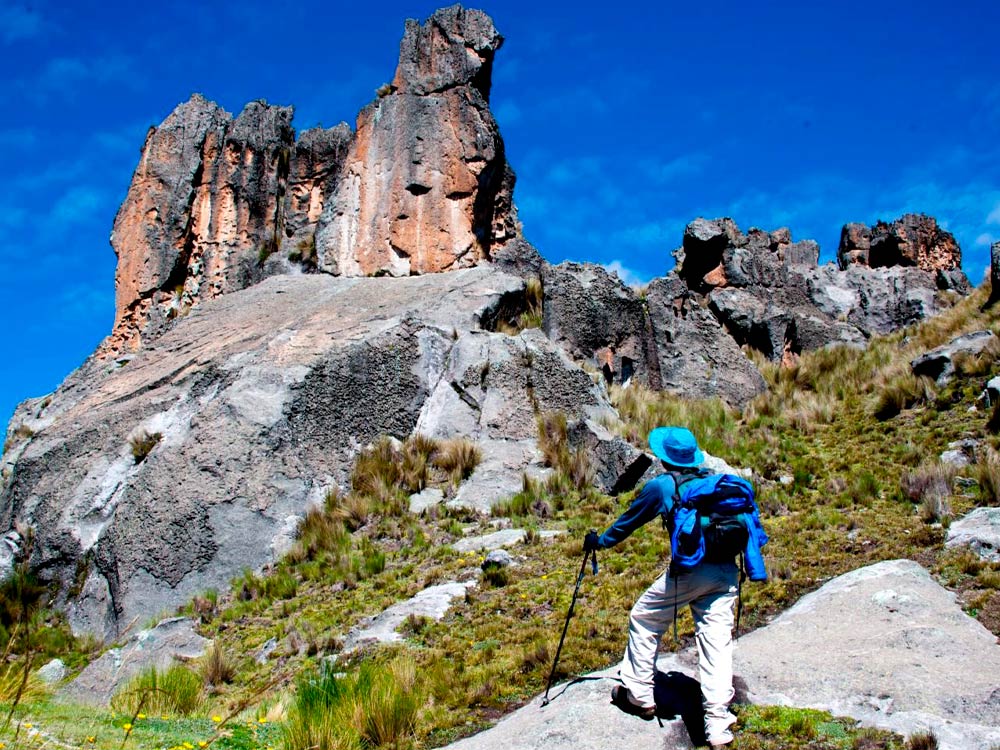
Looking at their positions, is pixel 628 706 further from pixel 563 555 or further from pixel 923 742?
pixel 563 555

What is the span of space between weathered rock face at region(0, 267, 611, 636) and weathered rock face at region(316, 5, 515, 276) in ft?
6.03

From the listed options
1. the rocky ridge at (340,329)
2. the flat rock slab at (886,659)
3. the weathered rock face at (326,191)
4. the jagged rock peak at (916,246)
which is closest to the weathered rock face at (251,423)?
the rocky ridge at (340,329)

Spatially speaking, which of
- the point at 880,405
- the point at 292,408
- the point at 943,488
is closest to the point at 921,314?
the point at 880,405

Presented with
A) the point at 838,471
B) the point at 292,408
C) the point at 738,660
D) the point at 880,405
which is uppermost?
the point at 292,408

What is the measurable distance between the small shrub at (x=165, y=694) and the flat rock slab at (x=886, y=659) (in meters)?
4.85

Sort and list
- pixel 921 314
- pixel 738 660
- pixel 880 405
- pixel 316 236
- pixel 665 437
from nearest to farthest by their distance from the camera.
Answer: pixel 665 437, pixel 738 660, pixel 880 405, pixel 316 236, pixel 921 314

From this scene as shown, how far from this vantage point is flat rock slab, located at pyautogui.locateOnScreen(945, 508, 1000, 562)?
9227mm

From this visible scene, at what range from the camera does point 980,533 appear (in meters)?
9.52

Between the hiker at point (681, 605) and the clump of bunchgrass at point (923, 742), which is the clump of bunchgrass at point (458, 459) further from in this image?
the clump of bunchgrass at point (923, 742)

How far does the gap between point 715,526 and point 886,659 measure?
217 centimetres

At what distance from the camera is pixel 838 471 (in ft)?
45.4

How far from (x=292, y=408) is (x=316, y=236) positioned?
318 inches

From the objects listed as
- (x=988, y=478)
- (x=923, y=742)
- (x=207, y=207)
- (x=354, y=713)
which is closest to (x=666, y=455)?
(x=923, y=742)

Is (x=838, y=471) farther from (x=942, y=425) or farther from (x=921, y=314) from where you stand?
(x=921, y=314)
